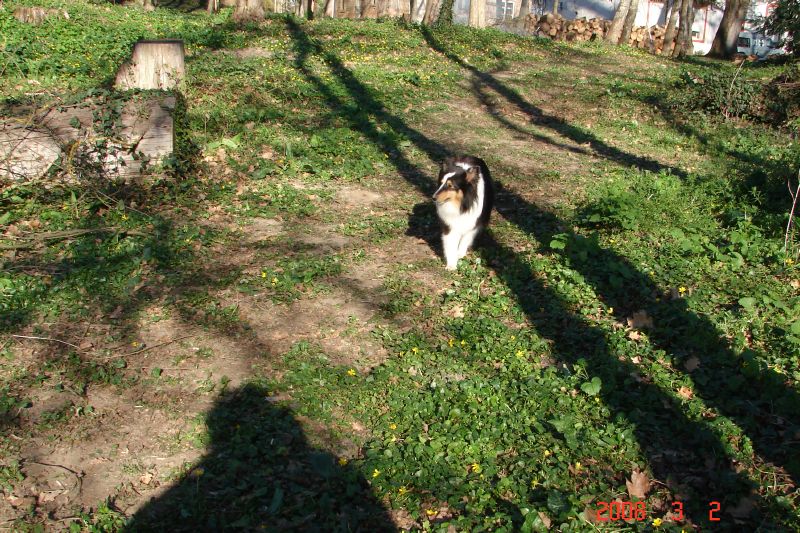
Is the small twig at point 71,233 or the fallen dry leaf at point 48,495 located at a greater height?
the small twig at point 71,233

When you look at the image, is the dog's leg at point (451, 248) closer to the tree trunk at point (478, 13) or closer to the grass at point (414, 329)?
the grass at point (414, 329)

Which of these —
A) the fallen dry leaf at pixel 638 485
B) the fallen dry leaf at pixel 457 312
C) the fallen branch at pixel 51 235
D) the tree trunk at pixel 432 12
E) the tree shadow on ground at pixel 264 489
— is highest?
the tree trunk at pixel 432 12

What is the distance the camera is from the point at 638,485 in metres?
4.13

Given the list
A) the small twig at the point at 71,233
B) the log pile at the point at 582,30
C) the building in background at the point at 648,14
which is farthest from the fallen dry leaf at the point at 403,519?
the building in background at the point at 648,14

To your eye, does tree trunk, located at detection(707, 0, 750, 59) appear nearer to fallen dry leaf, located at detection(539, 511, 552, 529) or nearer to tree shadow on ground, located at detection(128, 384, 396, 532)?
fallen dry leaf, located at detection(539, 511, 552, 529)

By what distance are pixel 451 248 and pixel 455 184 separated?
2.41 feet

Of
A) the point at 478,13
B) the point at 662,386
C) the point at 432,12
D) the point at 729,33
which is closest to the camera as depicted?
the point at 662,386

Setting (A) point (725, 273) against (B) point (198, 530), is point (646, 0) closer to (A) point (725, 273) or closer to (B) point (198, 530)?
(A) point (725, 273)

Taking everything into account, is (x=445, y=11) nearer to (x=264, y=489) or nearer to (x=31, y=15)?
(x=31, y=15)

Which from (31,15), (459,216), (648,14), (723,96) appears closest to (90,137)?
(459,216)

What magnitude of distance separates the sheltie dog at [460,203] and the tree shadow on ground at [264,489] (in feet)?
9.16

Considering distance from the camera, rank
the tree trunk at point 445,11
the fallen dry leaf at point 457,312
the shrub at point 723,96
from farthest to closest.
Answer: the tree trunk at point 445,11
the shrub at point 723,96
the fallen dry leaf at point 457,312

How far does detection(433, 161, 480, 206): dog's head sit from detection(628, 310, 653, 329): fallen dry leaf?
1.93m

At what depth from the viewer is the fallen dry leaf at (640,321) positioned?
19.2 ft
